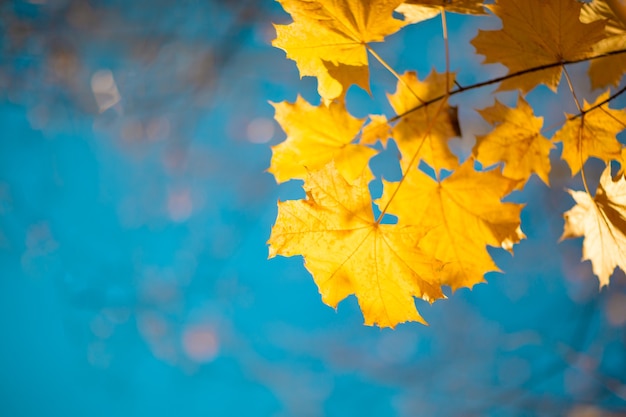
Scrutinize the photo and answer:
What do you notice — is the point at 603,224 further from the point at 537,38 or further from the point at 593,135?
the point at 537,38

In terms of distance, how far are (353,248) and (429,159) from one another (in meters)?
0.23

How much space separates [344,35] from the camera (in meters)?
0.70

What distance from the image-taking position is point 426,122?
0.82 metres

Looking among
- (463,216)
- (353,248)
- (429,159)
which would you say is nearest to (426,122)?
(429,159)

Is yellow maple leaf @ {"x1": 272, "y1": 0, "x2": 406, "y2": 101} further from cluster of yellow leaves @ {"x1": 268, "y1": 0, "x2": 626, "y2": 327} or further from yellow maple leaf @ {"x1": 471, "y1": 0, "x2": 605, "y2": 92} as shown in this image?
yellow maple leaf @ {"x1": 471, "y1": 0, "x2": 605, "y2": 92}

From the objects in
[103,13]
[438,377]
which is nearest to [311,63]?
Answer: [103,13]

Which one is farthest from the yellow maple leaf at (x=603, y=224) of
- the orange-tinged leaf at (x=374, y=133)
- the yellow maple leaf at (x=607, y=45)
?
the orange-tinged leaf at (x=374, y=133)

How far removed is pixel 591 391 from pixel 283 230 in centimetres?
518

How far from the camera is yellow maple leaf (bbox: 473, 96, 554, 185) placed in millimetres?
777

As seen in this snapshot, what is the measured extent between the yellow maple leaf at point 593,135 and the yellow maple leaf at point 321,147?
1.07 feet

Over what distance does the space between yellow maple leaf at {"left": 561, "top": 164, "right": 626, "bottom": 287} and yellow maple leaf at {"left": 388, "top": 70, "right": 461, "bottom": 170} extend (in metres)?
0.22

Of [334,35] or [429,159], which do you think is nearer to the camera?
[334,35]

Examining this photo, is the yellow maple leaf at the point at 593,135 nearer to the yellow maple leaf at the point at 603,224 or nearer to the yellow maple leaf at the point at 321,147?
the yellow maple leaf at the point at 603,224

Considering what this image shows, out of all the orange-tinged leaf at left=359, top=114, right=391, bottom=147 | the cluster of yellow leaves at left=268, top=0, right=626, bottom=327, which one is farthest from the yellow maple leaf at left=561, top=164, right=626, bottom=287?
the orange-tinged leaf at left=359, top=114, right=391, bottom=147
